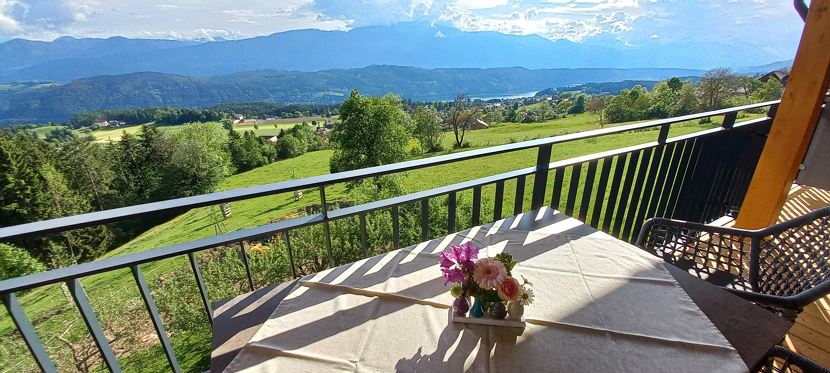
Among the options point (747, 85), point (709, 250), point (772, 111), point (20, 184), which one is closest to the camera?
point (709, 250)

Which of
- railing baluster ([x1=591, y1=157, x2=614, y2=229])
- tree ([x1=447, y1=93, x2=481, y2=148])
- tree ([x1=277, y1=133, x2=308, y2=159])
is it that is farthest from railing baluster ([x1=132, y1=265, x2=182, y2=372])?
tree ([x1=277, y1=133, x2=308, y2=159])

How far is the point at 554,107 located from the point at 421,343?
3616cm

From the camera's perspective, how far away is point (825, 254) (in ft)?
3.71

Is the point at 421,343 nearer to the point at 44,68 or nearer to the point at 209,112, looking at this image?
the point at 209,112

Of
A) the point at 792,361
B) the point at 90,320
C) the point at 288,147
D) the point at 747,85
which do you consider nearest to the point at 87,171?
the point at 288,147

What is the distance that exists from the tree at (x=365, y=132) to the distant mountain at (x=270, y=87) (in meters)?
41.8

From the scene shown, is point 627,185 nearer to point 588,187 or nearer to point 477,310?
point 588,187

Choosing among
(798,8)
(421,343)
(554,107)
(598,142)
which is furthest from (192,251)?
(554,107)

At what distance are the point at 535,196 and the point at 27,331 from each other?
1932 millimetres

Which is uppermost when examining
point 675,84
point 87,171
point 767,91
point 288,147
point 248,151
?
point 767,91

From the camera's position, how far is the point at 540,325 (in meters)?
0.79

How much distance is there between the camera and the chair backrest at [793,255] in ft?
3.72

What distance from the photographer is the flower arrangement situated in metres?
0.69

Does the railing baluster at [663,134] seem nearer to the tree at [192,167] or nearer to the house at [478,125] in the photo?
the tree at [192,167]
